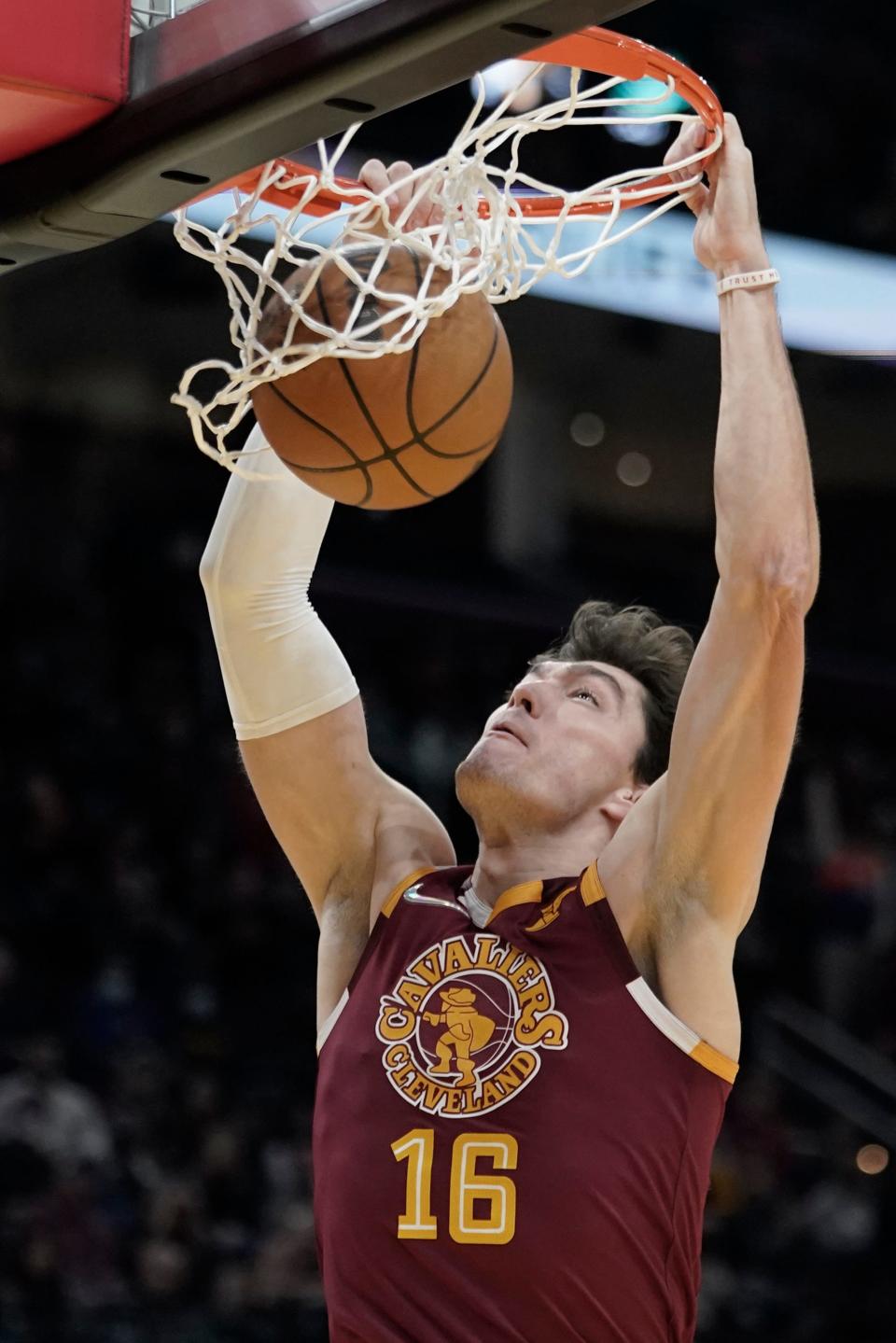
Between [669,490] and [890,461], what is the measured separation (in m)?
1.56

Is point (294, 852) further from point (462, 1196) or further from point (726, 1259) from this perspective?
point (726, 1259)

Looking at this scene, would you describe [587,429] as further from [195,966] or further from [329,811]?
[329,811]

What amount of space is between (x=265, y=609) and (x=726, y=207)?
112 centimetres

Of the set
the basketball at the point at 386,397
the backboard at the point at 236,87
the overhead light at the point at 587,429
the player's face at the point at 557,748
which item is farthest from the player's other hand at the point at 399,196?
the overhead light at the point at 587,429

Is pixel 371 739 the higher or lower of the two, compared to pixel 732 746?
lower

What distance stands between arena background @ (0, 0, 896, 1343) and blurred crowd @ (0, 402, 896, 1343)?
0.02 metres

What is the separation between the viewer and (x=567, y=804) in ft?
10.7

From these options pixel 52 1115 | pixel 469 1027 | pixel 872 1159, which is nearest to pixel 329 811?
pixel 469 1027

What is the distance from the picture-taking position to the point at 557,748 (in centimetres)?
328

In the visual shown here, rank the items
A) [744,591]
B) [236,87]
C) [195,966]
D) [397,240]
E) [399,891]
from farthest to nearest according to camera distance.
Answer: [195,966] < [399,891] < [744,591] < [397,240] < [236,87]

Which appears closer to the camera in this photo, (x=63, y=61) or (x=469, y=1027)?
(x=63, y=61)

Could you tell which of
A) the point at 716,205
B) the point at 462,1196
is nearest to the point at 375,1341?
the point at 462,1196

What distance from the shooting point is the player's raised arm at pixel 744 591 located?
278 centimetres

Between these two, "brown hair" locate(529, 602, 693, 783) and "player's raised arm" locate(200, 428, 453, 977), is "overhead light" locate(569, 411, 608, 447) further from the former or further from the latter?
"player's raised arm" locate(200, 428, 453, 977)
